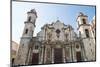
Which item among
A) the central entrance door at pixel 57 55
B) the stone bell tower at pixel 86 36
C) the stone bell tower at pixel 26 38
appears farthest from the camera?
the stone bell tower at pixel 86 36

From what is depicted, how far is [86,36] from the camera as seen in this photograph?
8.97ft

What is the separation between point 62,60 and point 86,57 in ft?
1.17

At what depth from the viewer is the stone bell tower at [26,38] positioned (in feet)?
8.03

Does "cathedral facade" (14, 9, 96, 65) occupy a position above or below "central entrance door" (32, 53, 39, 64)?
above

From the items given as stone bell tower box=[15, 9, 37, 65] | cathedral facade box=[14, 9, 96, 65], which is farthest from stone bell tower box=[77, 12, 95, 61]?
stone bell tower box=[15, 9, 37, 65]

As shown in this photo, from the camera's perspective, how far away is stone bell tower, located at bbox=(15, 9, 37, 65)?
245cm

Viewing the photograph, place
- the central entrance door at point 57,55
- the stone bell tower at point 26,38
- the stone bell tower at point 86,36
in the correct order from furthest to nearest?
1. the stone bell tower at point 86,36
2. the central entrance door at point 57,55
3. the stone bell tower at point 26,38

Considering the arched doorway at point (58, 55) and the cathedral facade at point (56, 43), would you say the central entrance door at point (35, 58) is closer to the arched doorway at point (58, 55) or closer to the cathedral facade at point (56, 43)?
the cathedral facade at point (56, 43)

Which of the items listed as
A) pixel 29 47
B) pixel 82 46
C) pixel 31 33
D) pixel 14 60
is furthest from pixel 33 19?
pixel 82 46

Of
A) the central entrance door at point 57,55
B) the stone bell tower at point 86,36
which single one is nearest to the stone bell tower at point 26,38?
the central entrance door at point 57,55

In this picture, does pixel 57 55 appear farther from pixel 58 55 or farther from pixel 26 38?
pixel 26 38

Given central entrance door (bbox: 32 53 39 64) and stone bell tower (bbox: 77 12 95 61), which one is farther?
stone bell tower (bbox: 77 12 95 61)

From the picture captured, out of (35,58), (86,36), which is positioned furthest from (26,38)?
(86,36)

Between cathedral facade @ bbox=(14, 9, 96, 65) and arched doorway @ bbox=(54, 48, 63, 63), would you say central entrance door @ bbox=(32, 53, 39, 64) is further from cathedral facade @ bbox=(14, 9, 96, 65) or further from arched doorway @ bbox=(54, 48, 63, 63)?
arched doorway @ bbox=(54, 48, 63, 63)
